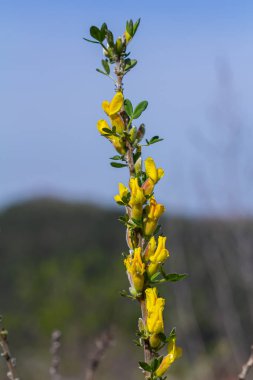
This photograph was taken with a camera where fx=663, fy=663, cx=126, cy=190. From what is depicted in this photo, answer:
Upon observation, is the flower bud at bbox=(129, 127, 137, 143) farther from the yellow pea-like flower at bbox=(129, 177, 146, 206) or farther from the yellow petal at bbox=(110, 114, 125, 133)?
the yellow pea-like flower at bbox=(129, 177, 146, 206)

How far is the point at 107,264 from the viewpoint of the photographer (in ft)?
75.4

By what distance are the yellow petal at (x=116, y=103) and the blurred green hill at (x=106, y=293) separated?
1045cm

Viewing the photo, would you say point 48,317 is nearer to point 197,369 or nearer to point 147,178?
point 197,369

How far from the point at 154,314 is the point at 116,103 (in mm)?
544

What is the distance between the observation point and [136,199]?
1639 millimetres

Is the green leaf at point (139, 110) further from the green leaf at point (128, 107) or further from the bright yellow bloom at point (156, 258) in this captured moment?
the bright yellow bloom at point (156, 258)

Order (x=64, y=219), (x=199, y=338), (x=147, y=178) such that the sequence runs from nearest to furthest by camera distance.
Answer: (x=147, y=178) → (x=199, y=338) → (x=64, y=219)

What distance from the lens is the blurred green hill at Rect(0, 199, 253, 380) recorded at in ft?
52.7

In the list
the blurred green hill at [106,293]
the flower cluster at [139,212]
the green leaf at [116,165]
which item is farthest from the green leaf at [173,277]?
the blurred green hill at [106,293]

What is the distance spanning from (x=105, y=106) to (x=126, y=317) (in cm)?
1816

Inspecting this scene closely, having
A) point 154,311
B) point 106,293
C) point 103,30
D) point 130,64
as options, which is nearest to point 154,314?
point 154,311

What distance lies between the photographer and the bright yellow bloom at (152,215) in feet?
5.35

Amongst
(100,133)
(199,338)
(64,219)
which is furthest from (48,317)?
(100,133)

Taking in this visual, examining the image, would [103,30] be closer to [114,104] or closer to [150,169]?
[114,104]
